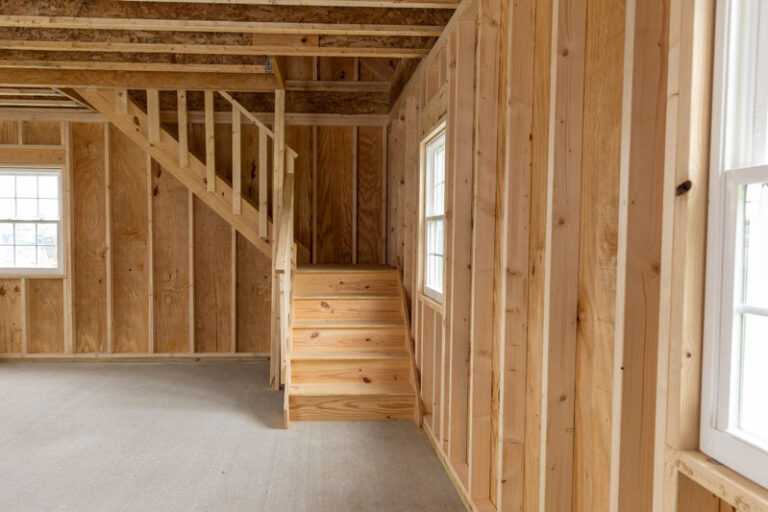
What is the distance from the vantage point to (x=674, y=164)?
123 cm

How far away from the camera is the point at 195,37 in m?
3.95

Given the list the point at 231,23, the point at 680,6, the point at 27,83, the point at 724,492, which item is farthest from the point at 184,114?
Result: the point at 724,492

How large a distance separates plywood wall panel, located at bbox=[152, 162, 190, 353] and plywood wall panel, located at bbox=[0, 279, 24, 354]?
1484 mm

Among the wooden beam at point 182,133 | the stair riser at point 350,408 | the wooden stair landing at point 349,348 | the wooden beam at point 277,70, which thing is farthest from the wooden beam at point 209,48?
the stair riser at point 350,408

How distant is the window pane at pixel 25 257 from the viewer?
20.9 ft

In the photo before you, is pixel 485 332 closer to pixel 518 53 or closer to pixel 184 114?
pixel 518 53

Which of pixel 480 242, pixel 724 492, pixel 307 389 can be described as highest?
pixel 480 242

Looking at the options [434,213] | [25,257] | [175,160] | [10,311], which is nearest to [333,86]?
[175,160]

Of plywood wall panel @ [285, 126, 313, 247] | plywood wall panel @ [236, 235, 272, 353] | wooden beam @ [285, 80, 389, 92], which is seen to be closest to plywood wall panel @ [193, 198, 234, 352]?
plywood wall panel @ [236, 235, 272, 353]

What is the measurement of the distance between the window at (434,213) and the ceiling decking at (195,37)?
0.72 meters

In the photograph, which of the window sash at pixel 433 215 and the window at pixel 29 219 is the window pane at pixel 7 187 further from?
the window sash at pixel 433 215

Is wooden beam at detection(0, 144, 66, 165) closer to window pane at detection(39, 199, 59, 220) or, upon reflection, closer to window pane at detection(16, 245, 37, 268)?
window pane at detection(39, 199, 59, 220)

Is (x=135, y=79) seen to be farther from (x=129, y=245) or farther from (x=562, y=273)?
(x=562, y=273)

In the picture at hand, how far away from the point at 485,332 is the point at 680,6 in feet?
6.08
